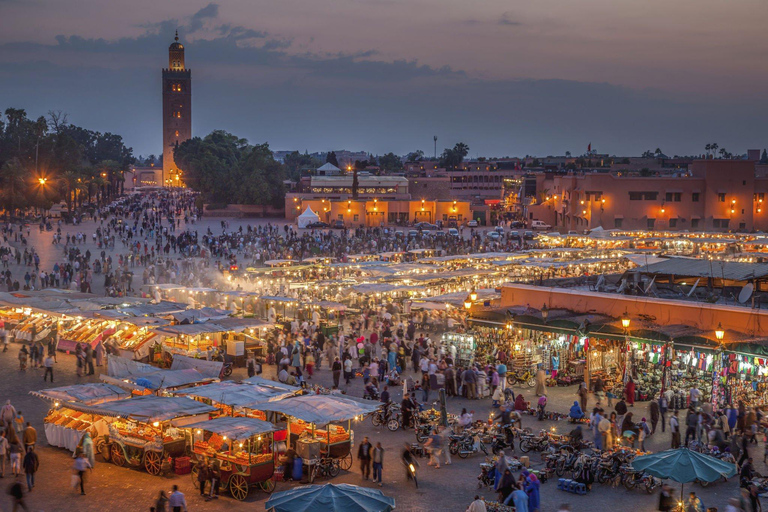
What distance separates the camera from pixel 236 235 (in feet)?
181

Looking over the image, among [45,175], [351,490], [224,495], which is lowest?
[224,495]

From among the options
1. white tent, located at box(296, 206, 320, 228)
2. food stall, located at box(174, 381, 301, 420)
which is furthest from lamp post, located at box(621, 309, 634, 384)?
white tent, located at box(296, 206, 320, 228)

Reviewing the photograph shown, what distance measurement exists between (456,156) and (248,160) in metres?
48.8

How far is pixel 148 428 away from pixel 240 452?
217 centimetres

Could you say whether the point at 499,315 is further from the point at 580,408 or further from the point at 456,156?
the point at 456,156

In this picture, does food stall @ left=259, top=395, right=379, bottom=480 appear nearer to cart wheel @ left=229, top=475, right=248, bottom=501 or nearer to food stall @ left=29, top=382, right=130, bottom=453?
cart wheel @ left=229, top=475, right=248, bottom=501

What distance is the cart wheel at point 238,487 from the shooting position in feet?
44.8

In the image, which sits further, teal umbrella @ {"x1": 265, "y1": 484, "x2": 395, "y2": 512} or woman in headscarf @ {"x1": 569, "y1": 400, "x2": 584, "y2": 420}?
woman in headscarf @ {"x1": 569, "y1": 400, "x2": 584, "y2": 420}

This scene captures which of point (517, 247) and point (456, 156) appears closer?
point (517, 247)

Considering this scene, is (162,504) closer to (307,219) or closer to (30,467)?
(30,467)

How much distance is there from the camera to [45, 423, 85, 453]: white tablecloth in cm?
1570

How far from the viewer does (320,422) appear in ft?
47.5

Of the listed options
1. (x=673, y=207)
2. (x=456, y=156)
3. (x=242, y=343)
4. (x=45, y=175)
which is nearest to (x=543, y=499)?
(x=242, y=343)

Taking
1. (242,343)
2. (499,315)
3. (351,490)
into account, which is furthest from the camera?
(242,343)
